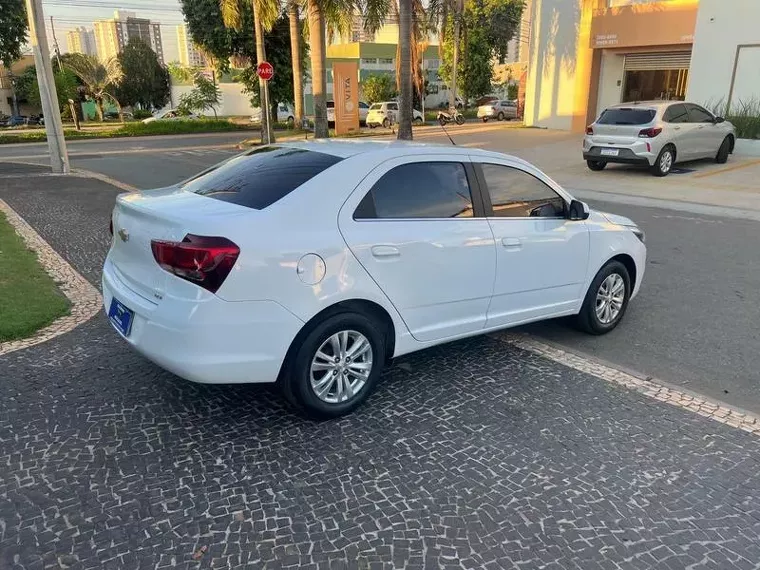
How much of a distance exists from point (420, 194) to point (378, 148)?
43 cm

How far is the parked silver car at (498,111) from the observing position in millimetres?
44344

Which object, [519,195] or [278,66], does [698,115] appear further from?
[278,66]

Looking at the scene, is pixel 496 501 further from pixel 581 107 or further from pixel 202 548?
pixel 581 107

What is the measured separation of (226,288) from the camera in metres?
3.16

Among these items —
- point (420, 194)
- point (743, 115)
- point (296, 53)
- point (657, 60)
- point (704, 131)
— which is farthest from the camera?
point (296, 53)

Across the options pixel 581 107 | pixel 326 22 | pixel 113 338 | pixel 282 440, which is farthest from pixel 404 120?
pixel 282 440

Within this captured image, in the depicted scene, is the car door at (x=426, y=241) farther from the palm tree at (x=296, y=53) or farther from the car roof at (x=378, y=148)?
the palm tree at (x=296, y=53)

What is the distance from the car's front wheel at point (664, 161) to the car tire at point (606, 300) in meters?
10.7

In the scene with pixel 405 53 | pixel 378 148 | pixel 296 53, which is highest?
pixel 296 53

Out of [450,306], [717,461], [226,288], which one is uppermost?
[226,288]

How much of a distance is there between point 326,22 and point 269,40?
12.5 meters

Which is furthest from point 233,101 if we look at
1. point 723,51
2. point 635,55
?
point 723,51

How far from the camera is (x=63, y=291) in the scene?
19.7 feet

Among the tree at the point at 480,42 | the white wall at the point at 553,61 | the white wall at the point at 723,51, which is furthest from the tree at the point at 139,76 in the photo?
the white wall at the point at 723,51
